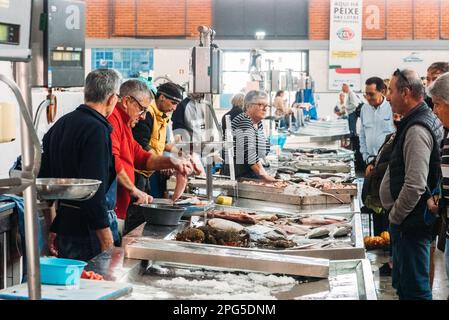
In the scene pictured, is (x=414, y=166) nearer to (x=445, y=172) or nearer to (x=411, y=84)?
(x=445, y=172)

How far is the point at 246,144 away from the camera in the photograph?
245 inches

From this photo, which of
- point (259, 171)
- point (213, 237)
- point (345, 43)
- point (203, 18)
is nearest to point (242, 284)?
point (213, 237)

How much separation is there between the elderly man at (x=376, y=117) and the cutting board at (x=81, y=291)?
5716mm

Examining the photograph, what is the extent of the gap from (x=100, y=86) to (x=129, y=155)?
35.6 inches

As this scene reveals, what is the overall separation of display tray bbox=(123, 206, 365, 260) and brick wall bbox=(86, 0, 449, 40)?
16872mm

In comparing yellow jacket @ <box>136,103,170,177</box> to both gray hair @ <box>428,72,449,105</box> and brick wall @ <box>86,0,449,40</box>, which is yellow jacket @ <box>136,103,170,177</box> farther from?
brick wall @ <box>86,0,449,40</box>

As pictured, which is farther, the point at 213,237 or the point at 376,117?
the point at 376,117

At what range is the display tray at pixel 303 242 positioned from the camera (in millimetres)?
3215

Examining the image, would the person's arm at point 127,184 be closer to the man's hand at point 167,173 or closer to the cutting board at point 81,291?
the cutting board at point 81,291

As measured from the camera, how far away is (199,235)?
3439mm

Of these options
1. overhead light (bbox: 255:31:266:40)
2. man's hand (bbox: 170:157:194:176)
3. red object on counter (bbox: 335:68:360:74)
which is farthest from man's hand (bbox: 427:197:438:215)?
red object on counter (bbox: 335:68:360:74)

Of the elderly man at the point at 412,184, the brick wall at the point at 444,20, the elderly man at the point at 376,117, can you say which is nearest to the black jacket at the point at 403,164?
the elderly man at the point at 412,184
